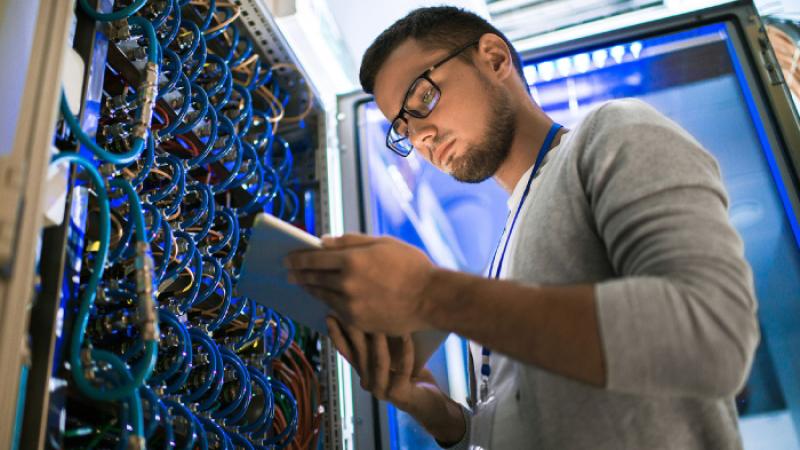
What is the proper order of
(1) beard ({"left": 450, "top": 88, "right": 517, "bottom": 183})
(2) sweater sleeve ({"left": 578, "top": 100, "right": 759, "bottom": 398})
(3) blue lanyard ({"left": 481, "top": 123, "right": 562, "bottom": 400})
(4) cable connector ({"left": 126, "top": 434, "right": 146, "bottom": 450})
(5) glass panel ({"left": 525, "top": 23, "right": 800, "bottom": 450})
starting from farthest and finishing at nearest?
(5) glass panel ({"left": 525, "top": 23, "right": 800, "bottom": 450}) → (1) beard ({"left": 450, "top": 88, "right": 517, "bottom": 183}) → (3) blue lanyard ({"left": 481, "top": 123, "right": 562, "bottom": 400}) → (4) cable connector ({"left": 126, "top": 434, "right": 146, "bottom": 450}) → (2) sweater sleeve ({"left": 578, "top": 100, "right": 759, "bottom": 398})

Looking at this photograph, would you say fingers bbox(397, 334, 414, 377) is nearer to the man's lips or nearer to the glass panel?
the man's lips

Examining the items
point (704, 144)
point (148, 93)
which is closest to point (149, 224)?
point (148, 93)

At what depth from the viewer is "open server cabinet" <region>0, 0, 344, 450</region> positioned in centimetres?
71

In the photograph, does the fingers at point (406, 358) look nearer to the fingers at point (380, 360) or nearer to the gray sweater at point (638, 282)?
the fingers at point (380, 360)

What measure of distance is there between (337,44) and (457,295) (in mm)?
1310

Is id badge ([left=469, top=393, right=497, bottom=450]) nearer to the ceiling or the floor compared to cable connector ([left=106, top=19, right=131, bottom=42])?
nearer to the floor

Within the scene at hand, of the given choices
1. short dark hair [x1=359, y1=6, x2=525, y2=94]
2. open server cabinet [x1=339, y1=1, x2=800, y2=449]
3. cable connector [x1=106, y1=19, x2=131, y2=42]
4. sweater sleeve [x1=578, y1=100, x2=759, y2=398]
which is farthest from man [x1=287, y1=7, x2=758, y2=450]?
open server cabinet [x1=339, y1=1, x2=800, y2=449]

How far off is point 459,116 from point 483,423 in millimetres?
598

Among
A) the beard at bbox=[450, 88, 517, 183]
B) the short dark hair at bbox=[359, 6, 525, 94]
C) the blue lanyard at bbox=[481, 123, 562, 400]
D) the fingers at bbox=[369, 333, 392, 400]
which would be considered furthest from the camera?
the short dark hair at bbox=[359, 6, 525, 94]

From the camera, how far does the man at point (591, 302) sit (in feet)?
2.10

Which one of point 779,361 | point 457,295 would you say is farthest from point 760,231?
point 457,295

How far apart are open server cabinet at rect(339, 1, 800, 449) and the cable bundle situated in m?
0.32

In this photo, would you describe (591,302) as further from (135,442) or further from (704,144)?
(704,144)

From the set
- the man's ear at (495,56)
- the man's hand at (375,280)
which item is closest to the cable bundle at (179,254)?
→ the man's hand at (375,280)
